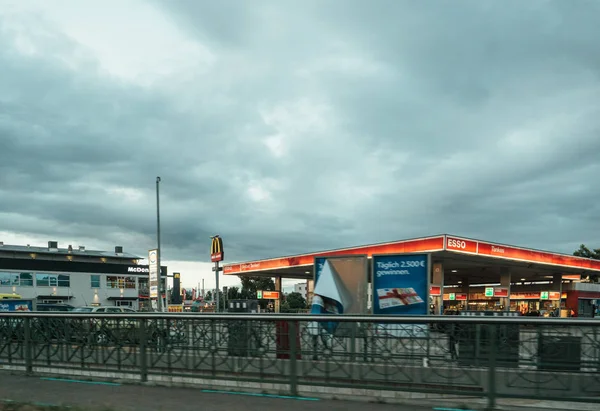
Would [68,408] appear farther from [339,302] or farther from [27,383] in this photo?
[339,302]

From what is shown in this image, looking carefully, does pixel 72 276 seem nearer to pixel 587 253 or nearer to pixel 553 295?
pixel 553 295

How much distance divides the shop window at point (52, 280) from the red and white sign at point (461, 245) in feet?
190

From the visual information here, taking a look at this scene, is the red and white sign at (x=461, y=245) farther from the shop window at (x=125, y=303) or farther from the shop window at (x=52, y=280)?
the shop window at (x=125, y=303)

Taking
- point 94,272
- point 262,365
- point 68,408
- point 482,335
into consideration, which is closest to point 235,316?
point 262,365

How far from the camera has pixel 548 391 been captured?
7.81 metres

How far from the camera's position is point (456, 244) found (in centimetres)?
3703

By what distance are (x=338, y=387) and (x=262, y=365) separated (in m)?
1.32

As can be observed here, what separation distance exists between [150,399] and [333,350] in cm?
291

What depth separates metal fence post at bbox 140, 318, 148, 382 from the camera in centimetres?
1025

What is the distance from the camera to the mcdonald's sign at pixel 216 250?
35875 millimetres

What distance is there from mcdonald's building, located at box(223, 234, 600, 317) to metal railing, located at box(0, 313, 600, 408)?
587cm

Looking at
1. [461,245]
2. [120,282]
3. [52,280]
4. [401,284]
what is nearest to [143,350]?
[401,284]

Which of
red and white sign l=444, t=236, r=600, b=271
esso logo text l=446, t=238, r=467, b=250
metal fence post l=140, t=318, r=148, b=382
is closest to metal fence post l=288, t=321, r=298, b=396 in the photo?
metal fence post l=140, t=318, r=148, b=382

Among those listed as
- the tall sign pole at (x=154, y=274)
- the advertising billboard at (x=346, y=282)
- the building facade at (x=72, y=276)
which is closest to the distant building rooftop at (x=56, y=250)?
the building facade at (x=72, y=276)
